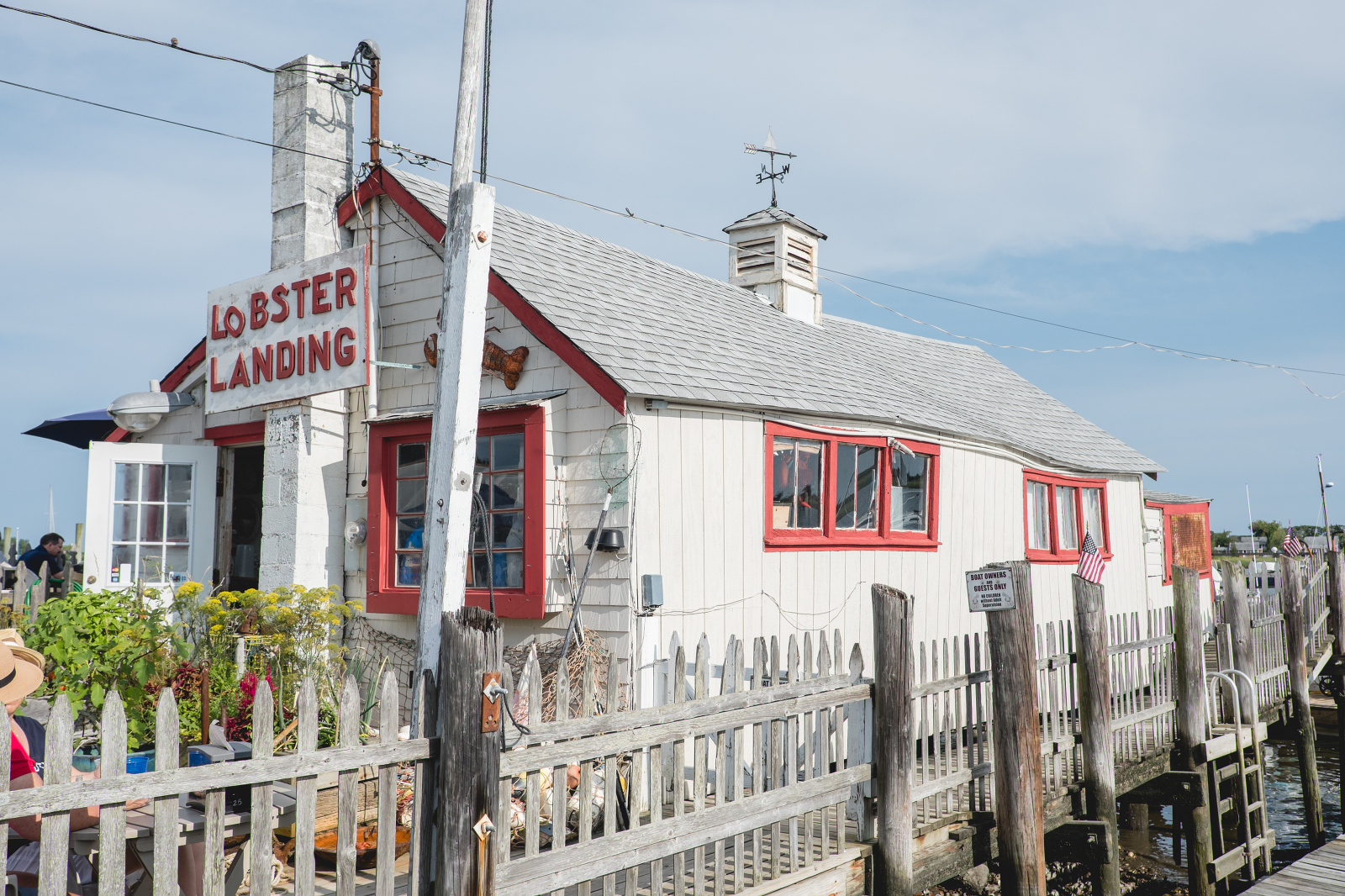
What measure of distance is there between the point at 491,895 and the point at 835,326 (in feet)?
42.9

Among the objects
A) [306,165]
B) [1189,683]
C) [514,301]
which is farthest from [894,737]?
[306,165]

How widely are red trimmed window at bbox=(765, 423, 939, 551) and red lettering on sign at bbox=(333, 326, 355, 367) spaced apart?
12.7 feet

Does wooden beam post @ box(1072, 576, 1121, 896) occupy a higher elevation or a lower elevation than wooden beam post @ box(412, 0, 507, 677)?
lower

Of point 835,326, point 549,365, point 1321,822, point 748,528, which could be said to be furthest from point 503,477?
point 1321,822

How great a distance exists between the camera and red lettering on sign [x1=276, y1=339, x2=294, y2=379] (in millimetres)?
9688

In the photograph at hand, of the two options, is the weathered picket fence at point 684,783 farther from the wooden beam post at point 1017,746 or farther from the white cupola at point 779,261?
the white cupola at point 779,261

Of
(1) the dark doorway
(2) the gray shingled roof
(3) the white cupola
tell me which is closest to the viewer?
(2) the gray shingled roof

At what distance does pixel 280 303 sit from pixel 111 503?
281 cm

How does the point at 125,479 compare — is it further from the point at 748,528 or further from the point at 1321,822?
the point at 1321,822

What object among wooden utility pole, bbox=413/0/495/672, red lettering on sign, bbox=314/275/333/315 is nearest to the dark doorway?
red lettering on sign, bbox=314/275/333/315

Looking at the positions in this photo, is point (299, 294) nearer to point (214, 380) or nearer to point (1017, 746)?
point (214, 380)

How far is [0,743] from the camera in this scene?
293 centimetres

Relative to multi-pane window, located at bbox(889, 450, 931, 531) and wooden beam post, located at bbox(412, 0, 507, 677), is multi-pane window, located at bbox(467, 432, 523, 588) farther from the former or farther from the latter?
multi-pane window, located at bbox(889, 450, 931, 531)

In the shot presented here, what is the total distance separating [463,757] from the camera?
3.86 m
